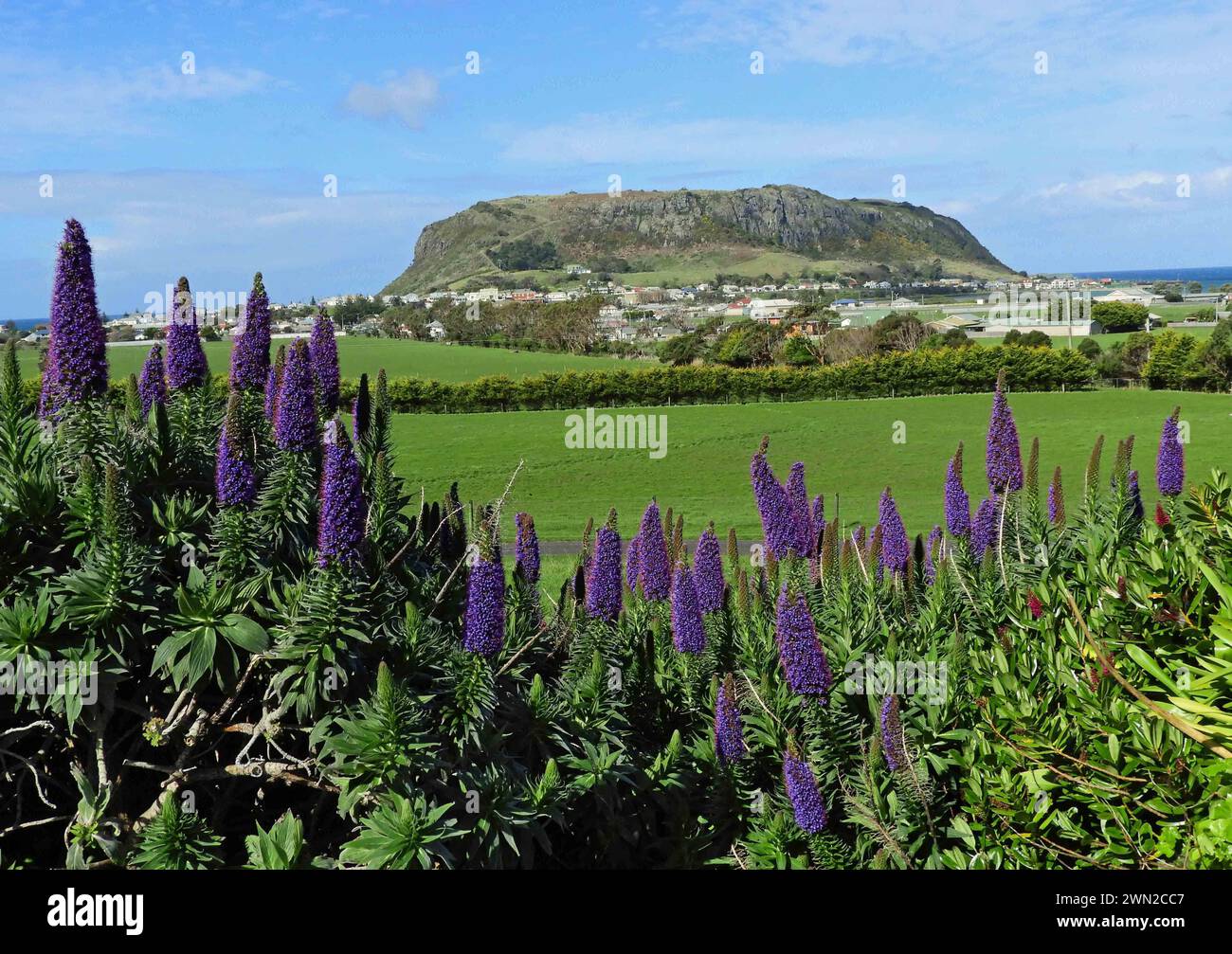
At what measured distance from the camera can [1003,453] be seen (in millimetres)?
7164

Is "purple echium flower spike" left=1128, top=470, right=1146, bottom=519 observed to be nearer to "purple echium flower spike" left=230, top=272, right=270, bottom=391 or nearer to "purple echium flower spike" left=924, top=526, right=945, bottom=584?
"purple echium flower spike" left=924, top=526, right=945, bottom=584

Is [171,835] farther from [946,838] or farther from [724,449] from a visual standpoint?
[724,449]

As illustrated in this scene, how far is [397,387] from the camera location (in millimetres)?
67750

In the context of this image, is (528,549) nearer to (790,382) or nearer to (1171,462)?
(1171,462)

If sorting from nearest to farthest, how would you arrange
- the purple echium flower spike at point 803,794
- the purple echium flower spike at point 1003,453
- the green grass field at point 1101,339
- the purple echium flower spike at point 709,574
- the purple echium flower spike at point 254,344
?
1. the purple echium flower spike at point 254,344
2. the purple echium flower spike at point 803,794
3. the purple echium flower spike at point 1003,453
4. the purple echium flower spike at point 709,574
5. the green grass field at point 1101,339

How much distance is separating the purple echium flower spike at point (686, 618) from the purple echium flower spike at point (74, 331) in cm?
377

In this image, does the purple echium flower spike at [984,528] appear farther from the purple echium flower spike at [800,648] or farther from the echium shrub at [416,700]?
the purple echium flower spike at [800,648]

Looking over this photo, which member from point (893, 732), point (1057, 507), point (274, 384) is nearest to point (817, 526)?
point (1057, 507)

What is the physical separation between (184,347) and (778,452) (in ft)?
164

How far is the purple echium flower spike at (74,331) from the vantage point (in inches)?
161

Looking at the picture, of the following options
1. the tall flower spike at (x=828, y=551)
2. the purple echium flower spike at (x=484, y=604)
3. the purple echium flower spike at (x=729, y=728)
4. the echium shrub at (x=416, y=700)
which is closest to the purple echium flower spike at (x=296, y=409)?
the echium shrub at (x=416, y=700)
